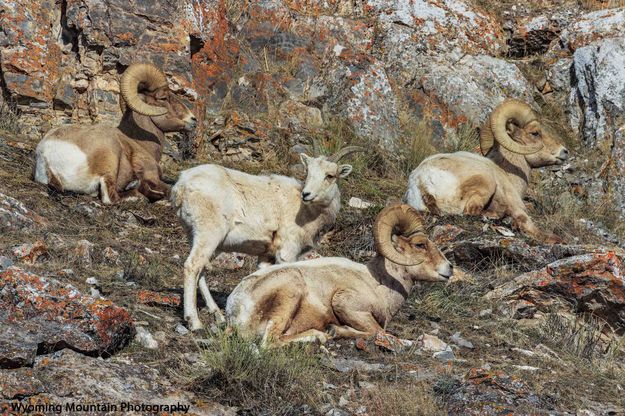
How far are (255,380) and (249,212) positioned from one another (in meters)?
2.81

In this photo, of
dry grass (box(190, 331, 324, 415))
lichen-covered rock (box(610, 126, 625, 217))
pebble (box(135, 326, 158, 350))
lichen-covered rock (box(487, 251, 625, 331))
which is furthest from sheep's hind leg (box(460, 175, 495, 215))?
pebble (box(135, 326, 158, 350))

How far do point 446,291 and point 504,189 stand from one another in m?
2.84

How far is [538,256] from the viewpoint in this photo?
Result: 37.4 feet

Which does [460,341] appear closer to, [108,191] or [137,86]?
[108,191]

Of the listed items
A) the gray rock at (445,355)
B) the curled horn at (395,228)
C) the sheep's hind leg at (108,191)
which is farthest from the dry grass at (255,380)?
the sheep's hind leg at (108,191)

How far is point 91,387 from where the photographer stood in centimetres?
637

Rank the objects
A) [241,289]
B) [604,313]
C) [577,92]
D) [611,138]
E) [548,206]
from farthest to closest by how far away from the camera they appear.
Answer: [577,92] → [611,138] → [548,206] → [604,313] → [241,289]

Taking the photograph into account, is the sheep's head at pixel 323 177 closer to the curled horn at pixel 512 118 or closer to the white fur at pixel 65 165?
the white fur at pixel 65 165

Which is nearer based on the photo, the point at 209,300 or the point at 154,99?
the point at 209,300

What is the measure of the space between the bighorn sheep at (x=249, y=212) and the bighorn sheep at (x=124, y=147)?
3367mm

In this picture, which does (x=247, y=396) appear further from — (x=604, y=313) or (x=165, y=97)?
(x=165, y=97)

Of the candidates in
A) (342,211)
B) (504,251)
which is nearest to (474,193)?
(504,251)

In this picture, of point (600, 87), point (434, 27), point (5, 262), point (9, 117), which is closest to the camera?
point (5, 262)

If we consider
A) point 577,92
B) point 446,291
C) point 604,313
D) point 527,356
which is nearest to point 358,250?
point 446,291
